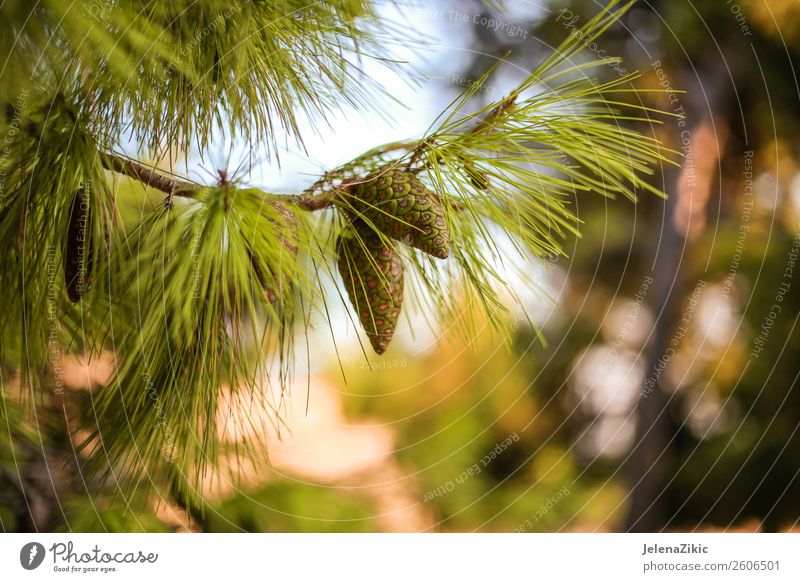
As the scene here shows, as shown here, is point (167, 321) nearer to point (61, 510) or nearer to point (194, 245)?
point (194, 245)

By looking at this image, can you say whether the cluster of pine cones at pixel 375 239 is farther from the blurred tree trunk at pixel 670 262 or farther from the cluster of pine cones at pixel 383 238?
the blurred tree trunk at pixel 670 262

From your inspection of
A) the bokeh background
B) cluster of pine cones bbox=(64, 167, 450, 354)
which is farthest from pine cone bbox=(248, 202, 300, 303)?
the bokeh background

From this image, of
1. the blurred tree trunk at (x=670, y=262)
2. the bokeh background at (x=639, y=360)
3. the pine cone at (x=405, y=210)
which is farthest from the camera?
the blurred tree trunk at (x=670, y=262)

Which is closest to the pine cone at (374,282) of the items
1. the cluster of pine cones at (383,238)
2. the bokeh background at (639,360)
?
the cluster of pine cones at (383,238)

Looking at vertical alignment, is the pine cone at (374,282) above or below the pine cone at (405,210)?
below

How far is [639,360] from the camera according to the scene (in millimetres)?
960

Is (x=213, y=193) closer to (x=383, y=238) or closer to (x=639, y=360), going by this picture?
(x=383, y=238)

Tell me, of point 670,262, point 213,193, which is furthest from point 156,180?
point 670,262

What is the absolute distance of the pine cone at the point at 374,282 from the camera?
23 cm
